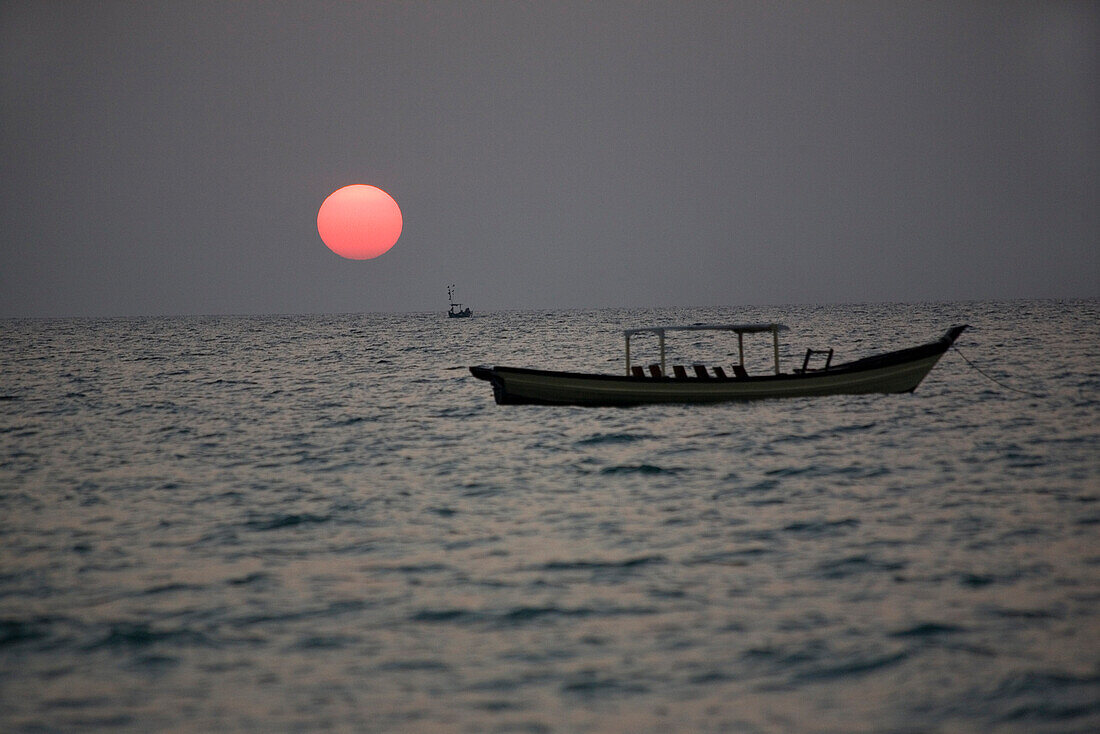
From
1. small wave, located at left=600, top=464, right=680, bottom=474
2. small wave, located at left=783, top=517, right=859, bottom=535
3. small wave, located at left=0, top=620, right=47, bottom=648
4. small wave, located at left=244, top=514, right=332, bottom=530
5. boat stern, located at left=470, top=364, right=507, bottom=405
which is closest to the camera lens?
small wave, located at left=0, top=620, right=47, bottom=648

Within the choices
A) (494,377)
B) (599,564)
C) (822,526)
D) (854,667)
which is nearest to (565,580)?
(599,564)

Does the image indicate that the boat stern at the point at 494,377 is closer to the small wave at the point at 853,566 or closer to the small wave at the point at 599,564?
the small wave at the point at 599,564

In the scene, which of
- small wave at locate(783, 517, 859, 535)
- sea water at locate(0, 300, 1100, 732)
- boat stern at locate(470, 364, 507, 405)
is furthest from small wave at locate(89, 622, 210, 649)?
boat stern at locate(470, 364, 507, 405)

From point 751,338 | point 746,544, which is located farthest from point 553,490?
point 751,338

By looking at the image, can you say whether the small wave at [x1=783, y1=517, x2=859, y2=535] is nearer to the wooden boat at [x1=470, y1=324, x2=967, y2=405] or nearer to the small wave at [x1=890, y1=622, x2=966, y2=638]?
the small wave at [x1=890, y1=622, x2=966, y2=638]

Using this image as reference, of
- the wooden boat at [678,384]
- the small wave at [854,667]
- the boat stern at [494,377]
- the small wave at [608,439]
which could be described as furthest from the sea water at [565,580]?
the boat stern at [494,377]

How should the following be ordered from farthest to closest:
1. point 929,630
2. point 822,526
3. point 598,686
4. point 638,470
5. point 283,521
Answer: point 638,470 < point 283,521 < point 822,526 < point 929,630 < point 598,686

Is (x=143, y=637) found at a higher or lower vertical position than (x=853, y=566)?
higher

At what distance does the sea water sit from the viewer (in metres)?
7.02

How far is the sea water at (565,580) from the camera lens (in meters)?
7.02

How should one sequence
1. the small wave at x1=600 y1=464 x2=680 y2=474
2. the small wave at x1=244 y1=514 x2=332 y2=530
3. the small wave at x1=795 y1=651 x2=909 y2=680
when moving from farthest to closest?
the small wave at x1=600 y1=464 x2=680 y2=474
the small wave at x1=244 y1=514 x2=332 y2=530
the small wave at x1=795 y1=651 x2=909 y2=680

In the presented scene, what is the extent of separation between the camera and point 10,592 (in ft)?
33.8

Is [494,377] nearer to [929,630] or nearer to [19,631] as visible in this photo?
[19,631]

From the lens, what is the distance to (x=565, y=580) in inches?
399
